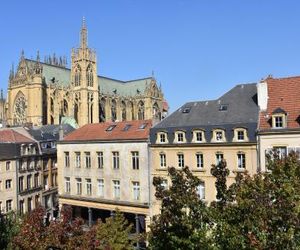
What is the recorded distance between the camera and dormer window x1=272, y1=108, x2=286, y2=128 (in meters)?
32.5

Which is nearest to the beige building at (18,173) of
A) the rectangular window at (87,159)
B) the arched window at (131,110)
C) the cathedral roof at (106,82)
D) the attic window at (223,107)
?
the rectangular window at (87,159)

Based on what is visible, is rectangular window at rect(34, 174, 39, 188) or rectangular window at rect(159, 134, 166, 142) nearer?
rectangular window at rect(159, 134, 166, 142)

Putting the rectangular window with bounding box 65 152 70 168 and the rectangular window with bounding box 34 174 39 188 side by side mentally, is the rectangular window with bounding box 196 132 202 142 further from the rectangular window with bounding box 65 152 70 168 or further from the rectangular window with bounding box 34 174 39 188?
the rectangular window with bounding box 34 174 39 188

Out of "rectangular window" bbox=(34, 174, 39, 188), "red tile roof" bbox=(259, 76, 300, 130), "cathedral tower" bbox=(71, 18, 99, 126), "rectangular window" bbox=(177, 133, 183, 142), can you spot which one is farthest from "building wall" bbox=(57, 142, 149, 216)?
"cathedral tower" bbox=(71, 18, 99, 126)

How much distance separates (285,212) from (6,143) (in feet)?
134

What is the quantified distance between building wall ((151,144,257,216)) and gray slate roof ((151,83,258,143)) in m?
0.88

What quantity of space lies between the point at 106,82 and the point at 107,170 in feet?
257

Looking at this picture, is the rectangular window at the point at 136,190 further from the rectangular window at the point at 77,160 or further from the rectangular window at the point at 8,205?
the rectangular window at the point at 8,205

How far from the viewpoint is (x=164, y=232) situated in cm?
1750

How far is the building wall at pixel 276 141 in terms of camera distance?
31.7 m

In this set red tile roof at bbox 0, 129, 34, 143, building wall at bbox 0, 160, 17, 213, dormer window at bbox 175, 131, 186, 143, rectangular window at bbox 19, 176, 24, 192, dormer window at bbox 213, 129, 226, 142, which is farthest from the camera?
red tile roof at bbox 0, 129, 34, 143

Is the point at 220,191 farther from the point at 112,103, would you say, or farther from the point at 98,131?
the point at 112,103

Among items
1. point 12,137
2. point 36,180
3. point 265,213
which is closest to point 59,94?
point 12,137

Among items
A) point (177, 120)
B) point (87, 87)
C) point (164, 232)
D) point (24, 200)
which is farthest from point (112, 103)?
point (164, 232)
